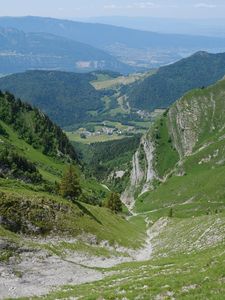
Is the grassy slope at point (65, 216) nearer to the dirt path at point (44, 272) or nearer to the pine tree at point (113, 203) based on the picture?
the dirt path at point (44, 272)

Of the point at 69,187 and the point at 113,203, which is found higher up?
the point at 69,187

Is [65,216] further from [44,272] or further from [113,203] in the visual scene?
[113,203]

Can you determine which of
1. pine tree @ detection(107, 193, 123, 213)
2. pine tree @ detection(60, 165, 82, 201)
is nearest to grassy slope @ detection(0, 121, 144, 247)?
pine tree @ detection(60, 165, 82, 201)

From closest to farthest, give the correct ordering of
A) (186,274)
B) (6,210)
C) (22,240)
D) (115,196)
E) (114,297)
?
(114,297) → (186,274) → (22,240) → (6,210) → (115,196)

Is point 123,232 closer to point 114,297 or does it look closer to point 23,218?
point 23,218

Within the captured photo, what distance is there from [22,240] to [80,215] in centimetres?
1742

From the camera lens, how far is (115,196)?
12712cm

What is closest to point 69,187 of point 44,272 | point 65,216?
point 65,216

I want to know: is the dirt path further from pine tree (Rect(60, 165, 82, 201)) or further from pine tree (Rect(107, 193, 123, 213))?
pine tree (Rect(107, 193, 123, 213))

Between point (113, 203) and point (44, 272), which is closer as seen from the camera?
point (44, 272)

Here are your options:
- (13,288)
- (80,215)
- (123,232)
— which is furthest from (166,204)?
(13,288)

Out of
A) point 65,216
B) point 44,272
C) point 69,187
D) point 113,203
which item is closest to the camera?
point 44,272

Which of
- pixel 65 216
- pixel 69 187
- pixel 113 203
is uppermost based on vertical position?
pixel 65 216

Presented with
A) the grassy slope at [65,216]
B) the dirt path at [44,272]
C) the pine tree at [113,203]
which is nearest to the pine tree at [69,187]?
the grassy slope at [65,216]
